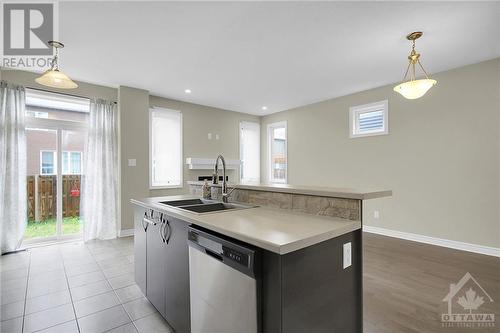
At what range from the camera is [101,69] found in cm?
365

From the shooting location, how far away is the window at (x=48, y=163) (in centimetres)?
390

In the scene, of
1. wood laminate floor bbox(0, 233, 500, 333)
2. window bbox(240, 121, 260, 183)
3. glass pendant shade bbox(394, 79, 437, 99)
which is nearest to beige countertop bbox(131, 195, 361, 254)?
wood laminate floor bbox(0, 233, 500, 333)

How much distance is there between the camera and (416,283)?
2.53 m

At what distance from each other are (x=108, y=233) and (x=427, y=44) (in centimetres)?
569

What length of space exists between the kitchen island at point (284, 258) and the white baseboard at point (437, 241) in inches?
133

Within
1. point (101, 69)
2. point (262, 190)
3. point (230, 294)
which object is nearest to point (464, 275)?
point (262, 190)

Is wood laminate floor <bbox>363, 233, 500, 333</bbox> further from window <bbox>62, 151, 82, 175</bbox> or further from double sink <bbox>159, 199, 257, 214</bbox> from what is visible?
window <bbox>62, 151, 82, 175</bbox>

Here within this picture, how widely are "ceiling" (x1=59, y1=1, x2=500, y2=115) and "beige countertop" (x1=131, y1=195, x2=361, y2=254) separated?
1.98 meters

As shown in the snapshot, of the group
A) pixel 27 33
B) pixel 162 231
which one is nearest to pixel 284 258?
pixel 162 231

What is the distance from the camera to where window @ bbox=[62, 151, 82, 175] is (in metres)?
4.09

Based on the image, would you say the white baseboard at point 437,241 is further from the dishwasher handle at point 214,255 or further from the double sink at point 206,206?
the dishwasher handle at point 214,255

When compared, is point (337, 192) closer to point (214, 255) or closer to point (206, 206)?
point (214, 255)

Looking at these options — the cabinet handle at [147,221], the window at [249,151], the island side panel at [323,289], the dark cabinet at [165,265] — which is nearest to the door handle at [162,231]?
the dark cabinet at [165,265]

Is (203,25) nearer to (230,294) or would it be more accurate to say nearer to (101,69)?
(101,69)
